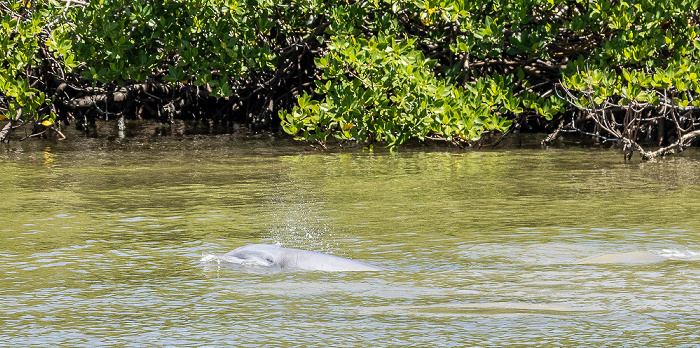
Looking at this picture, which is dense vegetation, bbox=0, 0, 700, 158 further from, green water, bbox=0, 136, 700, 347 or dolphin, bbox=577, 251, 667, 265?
dolphin, bbox=577, 251, 667, 265

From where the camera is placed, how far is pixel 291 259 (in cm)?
394

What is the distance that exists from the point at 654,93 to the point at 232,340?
5575mm

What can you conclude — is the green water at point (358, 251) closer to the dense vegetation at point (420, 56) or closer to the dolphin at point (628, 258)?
the dolphin at point (628, 258)

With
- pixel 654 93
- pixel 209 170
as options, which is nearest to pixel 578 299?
pixel 209 170

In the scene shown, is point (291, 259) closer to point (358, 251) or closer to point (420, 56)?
point (358, 251)

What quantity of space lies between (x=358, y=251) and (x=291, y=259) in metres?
0.40

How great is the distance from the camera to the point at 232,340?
2.94 metres

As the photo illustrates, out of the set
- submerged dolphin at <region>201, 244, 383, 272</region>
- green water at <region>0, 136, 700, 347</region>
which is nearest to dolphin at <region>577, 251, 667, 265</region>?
green water at <region>0, 136, 700, 347</region>

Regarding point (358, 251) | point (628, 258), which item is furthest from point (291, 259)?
point (628, 258)

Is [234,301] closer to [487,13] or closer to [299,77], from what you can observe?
[487,13]

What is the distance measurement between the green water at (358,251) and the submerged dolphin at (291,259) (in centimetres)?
8

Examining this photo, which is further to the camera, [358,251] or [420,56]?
[420,56]

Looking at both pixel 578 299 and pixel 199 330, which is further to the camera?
pixel 578 299

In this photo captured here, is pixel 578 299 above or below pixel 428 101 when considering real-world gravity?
below
